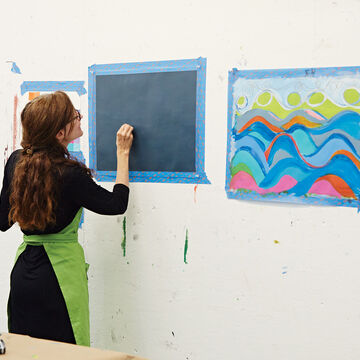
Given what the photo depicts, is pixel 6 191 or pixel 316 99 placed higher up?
pixel 316 99

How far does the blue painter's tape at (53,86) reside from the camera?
5.54 feet

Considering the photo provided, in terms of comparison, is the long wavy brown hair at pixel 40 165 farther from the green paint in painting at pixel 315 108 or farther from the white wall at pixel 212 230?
the green paint in painting at pixel 315 108

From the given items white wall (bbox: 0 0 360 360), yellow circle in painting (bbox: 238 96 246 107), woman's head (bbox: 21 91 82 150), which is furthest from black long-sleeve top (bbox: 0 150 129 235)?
yellow circle in painting (bbox: 238 96 246 107)

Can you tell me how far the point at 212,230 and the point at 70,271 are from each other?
509 mm

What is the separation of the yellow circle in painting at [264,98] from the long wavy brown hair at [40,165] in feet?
2.08

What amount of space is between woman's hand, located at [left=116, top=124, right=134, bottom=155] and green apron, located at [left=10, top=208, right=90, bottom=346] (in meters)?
0.31

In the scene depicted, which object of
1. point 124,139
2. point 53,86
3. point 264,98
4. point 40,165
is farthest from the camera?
point 53,86

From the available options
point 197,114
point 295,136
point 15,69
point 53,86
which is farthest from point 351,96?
point 15,69

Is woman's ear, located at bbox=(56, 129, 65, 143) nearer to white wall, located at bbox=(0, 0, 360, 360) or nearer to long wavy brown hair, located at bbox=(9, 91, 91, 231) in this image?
long wavy brown hair, located at bbox=(9, 91, 91, 231)

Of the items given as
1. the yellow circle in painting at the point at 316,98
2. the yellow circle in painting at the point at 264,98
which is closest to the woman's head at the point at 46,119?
the yellow circle in painting at the point at 264,98

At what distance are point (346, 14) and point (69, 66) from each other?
3.38 feet

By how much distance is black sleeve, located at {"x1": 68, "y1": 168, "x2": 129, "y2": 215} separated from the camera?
52.9 inches

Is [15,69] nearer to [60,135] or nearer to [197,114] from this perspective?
[60,135]

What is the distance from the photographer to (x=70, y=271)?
4.63ft
